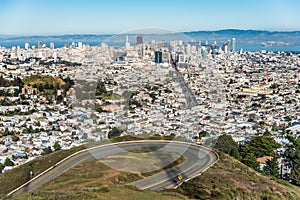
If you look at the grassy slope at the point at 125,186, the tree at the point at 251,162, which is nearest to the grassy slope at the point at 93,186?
the grassy slope at the point at 125,186

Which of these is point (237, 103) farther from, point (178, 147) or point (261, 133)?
point (178, 147)

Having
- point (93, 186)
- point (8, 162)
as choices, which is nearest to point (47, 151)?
point (8, 162)

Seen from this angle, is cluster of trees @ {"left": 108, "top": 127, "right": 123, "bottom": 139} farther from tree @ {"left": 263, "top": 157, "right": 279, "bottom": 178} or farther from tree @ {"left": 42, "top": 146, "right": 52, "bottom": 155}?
tree @ {"left": 42, "top": 146, "right": 52, "bottom": 155}

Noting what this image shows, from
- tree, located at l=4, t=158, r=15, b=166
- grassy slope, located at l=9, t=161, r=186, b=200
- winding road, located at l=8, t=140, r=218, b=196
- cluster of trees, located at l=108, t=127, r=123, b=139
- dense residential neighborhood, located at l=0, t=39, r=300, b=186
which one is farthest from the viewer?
tree, located at l=4, t=158, r=15, b=166

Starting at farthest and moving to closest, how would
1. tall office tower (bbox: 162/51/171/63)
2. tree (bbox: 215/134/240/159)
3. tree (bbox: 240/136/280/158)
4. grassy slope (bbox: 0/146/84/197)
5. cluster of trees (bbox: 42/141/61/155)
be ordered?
cluster of trees (bbox: 42/141/61/155) → tree (bbox: 240/136/280/158) → tree (bbox: 215/134/240/159) → grassy slope (bbox: 0/146/84/197) → tall office tower (bbox: 162/51/171/63)

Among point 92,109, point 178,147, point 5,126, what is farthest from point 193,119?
point 5,126

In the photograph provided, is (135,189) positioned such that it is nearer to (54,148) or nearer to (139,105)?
(139,105)

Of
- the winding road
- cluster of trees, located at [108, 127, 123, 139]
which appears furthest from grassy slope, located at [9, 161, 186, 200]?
cluster of trees, located at [108, 127, 123, 139]
